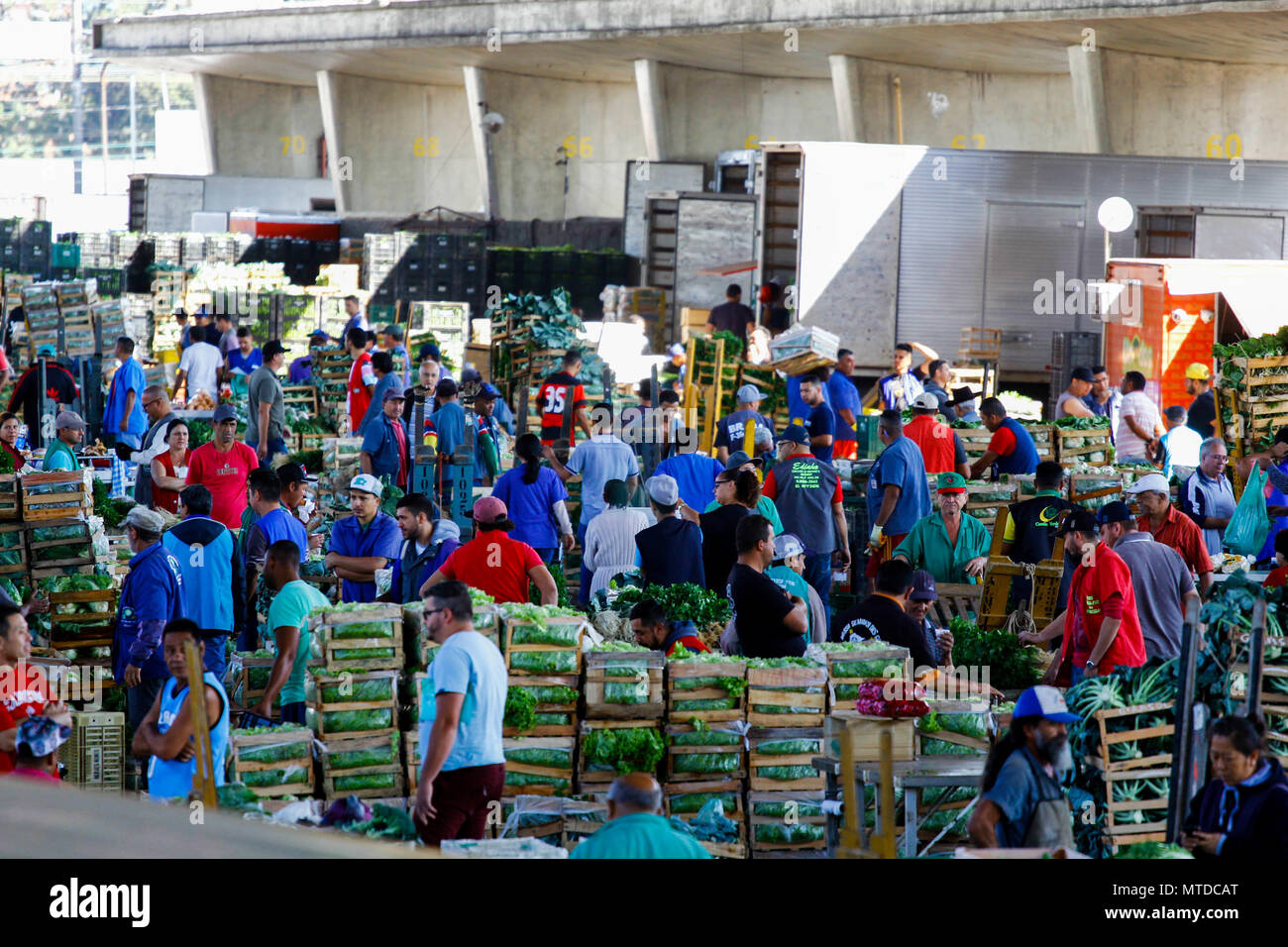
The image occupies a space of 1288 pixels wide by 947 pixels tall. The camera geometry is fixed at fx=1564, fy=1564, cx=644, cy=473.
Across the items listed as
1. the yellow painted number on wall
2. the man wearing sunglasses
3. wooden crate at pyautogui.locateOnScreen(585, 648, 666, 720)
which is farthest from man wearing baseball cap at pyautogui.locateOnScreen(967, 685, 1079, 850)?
the yellow painted number on wall

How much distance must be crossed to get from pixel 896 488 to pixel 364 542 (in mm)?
4339

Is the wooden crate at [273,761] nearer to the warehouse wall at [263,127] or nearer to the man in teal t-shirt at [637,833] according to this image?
the man in teal t-shirt at [637,833]

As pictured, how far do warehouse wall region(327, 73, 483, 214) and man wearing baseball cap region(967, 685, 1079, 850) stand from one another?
39.1 metres

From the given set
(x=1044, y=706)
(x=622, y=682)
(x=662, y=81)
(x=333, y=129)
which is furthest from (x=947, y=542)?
(x=333, y=129)

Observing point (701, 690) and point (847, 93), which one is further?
point (847, 93)

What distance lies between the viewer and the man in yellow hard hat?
1744 cm

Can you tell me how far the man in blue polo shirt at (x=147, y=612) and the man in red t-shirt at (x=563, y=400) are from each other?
726 cm

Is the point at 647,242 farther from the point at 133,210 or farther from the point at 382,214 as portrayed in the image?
the point at 133,210

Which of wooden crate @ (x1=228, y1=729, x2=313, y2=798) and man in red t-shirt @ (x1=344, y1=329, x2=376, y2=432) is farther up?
man in red t-shirt @ (x1=344, y1=329, x2=376, y2=432)

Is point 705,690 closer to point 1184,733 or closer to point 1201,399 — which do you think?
point 1184,733

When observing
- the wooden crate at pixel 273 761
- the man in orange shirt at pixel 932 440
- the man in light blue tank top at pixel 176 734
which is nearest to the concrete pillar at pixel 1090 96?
the man in orange shirt at pixel 932 440

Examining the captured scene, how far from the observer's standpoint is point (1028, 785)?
580cm

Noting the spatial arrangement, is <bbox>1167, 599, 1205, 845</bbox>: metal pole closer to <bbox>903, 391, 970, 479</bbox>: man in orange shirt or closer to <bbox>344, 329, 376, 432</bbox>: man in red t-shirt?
<bbox>903, 391, 970, 479</bbox>: man in orange shirt

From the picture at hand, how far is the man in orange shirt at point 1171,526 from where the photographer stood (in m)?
9.95
